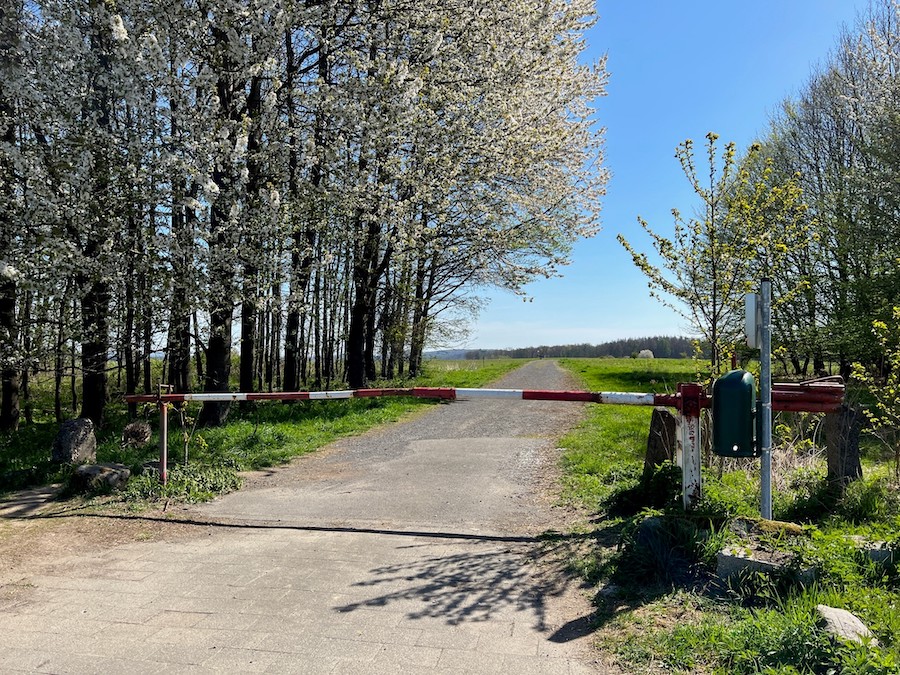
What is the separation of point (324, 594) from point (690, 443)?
2.92 meters

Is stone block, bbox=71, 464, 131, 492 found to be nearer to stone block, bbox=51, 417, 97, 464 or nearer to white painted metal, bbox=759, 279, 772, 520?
stone block, bbox=51, 417, 97, 464

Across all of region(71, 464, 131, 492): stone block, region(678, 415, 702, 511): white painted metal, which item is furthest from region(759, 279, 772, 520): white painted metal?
region(71, 464, 131, 492): stone block

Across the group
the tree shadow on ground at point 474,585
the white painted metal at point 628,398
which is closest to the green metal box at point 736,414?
the white painted metal at point 628,398

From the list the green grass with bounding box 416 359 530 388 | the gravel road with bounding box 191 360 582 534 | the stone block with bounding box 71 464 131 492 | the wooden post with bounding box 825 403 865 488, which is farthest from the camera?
the green grass with bounding box 416 359 530 388

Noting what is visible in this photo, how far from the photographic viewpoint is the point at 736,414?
4.32 m

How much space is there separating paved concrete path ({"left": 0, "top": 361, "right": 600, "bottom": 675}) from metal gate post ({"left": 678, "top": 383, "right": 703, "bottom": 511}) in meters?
1.18

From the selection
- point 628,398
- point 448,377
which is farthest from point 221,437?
point 448,377

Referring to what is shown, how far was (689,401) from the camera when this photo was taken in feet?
15.4

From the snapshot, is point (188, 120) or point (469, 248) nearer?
point (188, 120)

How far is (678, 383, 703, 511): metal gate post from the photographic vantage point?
15.1 ft

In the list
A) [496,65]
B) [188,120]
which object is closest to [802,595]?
[188,120]

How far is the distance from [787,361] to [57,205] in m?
22.7

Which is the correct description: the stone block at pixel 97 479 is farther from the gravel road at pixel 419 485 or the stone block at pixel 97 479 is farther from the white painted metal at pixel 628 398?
the white painted metal at pixel 628 398

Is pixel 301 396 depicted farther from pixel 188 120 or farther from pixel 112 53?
pixel 112 53
